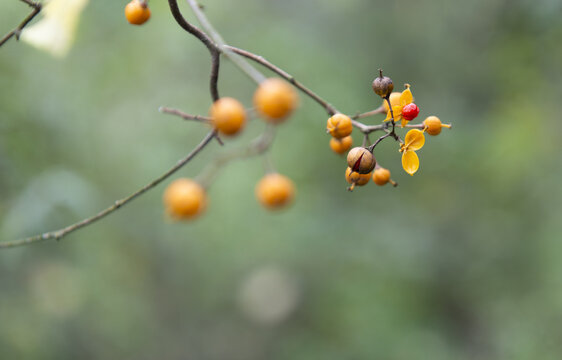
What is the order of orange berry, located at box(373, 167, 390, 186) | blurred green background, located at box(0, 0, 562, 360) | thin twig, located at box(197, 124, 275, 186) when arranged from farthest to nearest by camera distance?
blurred green background, located at box(0, 0, 562, 360), orange berry, located at box(373, 167, 390, 186), thin twig, located at box(197, 124, 275, 186)

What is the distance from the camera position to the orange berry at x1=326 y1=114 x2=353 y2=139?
0.92 m

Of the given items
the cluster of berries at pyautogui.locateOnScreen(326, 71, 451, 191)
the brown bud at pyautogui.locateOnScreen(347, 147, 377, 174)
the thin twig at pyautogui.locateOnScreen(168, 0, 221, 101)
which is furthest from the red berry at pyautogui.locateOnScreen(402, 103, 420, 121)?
the thin twig at pyautogui.locateOnScreen(168, 0, 221, 101)

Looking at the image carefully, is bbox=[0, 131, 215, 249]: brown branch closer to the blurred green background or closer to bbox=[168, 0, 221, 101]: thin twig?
bbox=[168, 0, 221, 101]: thin twig

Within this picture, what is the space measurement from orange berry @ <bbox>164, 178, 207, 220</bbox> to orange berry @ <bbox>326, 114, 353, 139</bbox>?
0.89 feet

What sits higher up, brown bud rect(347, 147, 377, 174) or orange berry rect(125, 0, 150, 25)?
orange berry rect(125, 0, 150, 25)

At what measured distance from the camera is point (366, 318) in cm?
430

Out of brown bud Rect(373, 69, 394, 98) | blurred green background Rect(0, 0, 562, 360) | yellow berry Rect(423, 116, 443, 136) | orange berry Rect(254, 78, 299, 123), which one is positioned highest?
orange berry Rect(254, 78, 299, 123)

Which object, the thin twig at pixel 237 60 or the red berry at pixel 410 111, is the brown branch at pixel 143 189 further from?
the red berry at pixel 410 111

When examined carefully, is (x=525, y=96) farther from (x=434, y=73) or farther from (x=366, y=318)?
(x=366, y=318)

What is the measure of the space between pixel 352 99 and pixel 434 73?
111cm

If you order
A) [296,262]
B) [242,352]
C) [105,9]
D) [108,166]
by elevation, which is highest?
[105,9]

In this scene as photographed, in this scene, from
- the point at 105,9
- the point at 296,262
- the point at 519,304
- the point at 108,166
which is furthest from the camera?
the point at 296,262

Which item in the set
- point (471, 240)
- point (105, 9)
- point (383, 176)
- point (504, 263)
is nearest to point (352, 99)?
point (471, 240)

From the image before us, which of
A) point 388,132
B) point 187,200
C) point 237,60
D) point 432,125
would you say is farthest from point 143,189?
Answer: point 432,125
